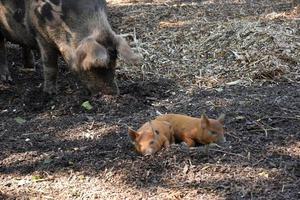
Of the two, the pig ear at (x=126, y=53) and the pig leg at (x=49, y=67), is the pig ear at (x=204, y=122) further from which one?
the pig leg at (x=49, y=67)

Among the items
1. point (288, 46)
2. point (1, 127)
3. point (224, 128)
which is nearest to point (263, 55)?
point (288, 46)

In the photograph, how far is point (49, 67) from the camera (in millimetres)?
6848

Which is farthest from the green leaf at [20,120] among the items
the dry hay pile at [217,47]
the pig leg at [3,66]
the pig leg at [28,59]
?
the pig leg at [28,59]

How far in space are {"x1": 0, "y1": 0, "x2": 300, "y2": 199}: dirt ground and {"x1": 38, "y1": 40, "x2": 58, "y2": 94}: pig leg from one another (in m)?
0.14

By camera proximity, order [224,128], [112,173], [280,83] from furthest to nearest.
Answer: [280,83] < [224,128] < [112,173]

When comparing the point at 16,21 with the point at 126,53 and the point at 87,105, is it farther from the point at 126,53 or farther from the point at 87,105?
the point at 126,53

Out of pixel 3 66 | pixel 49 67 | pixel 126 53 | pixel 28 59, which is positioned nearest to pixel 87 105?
pixel 126 53

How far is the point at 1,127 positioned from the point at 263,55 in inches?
129

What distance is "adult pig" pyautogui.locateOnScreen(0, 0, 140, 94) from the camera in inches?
241

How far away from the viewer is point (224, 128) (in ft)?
16.0

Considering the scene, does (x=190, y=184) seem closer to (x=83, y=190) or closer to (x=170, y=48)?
(x=83, y=190)

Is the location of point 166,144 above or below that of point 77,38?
below

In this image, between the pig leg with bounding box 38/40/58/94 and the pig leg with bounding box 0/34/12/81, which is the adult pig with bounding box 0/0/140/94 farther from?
the pig leg with bounding box 0/34/12/81

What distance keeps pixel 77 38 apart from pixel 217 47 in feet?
7.42
